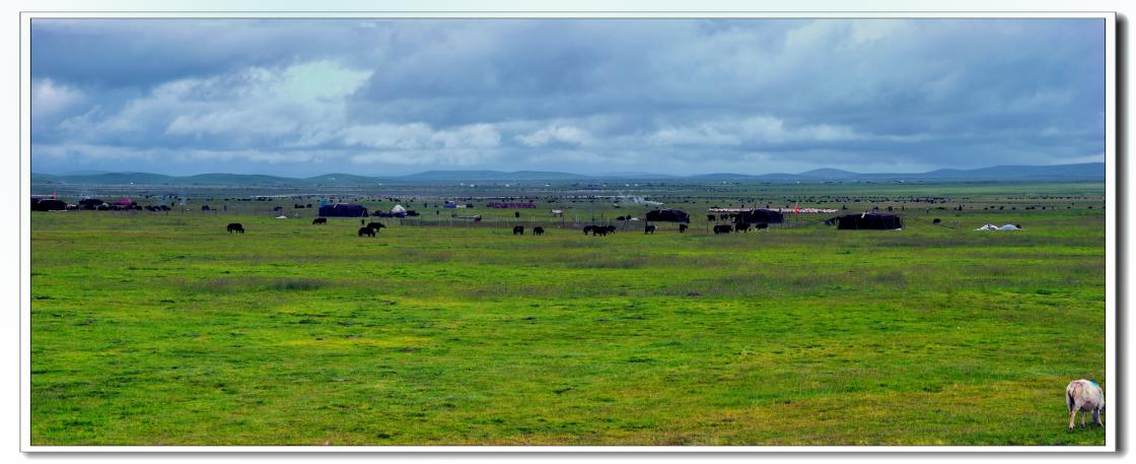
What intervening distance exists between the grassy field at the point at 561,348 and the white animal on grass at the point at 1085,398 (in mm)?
340

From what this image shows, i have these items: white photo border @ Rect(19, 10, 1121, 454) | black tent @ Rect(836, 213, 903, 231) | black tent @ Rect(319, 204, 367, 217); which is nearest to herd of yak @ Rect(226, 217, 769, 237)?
black tent @ Rect(836, 213, 903, 231)

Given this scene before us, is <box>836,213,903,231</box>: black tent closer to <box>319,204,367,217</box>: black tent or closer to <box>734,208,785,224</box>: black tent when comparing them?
<box>734,208,785,224</box>: black tent

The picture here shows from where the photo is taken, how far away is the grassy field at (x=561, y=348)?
18.2 meters

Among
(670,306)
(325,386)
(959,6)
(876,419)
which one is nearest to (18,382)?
(325,386)

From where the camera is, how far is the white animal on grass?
53.4ft

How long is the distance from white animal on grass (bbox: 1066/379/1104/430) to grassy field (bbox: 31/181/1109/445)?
0.34 m

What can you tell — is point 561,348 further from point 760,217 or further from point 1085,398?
point 760,217

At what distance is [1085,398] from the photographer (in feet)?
53.4

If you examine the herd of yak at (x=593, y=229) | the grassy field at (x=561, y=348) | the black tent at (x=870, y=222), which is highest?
the black tent at (x=870, y=222)

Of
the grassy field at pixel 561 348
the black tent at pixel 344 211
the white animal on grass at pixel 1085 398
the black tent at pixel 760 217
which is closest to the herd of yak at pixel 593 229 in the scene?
the black tent at pixel 760 217

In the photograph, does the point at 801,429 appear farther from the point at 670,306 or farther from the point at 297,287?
the point at 297,287

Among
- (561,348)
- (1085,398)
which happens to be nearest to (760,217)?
(561,348)

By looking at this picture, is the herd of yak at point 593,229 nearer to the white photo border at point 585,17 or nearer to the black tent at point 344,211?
the black tent at point 344,211
